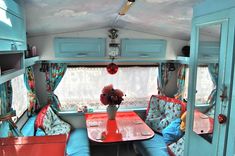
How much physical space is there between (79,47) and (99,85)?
82 cm

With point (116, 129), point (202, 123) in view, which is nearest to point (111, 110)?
point (116, 129)

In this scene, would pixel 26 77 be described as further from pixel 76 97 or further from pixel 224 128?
pixel 224 128

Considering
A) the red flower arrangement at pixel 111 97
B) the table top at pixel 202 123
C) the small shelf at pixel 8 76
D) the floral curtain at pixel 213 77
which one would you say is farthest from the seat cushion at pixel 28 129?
the floral curtain at pixel 213 77

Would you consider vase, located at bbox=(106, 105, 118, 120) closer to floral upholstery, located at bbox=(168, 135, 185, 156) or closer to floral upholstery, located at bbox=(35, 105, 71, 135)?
floral upholstery, located at bbox=(35, 105, 71, 135)

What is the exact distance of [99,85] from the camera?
3945 millimetres

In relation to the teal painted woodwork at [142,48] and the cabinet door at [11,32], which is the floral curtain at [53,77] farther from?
the cabinet door at [11,32]

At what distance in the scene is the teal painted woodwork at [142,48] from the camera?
377cm

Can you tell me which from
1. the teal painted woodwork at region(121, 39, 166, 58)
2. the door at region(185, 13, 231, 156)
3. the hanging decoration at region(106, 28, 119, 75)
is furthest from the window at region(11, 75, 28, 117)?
the door at region(185, 13, 231, 156)

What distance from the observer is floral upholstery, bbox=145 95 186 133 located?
3.49 m

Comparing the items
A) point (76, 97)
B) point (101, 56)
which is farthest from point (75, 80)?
point (101, 56)

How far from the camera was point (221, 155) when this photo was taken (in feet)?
4.10

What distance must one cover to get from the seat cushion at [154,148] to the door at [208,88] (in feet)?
4.25

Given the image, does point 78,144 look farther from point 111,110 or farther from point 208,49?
point 208,49

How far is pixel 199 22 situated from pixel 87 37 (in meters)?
2.43
